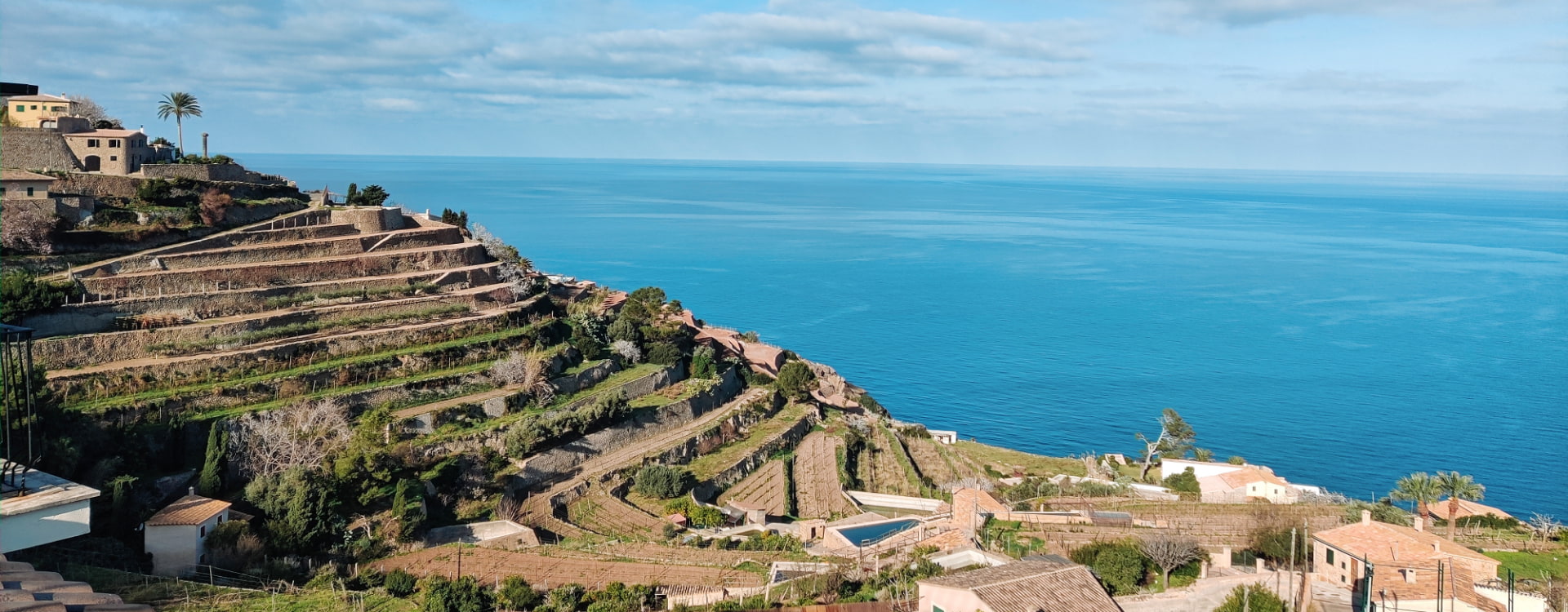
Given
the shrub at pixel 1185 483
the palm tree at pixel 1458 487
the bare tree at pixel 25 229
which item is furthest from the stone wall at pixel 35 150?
the palm tree at pixel 1458 487

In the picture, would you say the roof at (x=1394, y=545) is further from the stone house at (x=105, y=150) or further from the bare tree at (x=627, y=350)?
the stone house at (x=105, y=150)

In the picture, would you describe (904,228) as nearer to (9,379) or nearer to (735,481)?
(735,481)

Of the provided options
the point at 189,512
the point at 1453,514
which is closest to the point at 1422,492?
the point at 1453,514

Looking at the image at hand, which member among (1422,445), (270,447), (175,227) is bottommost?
(1422,445)

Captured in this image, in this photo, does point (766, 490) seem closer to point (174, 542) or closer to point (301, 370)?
→ point (301, 370)

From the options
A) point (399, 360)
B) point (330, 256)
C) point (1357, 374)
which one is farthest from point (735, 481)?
point (1357, 374)

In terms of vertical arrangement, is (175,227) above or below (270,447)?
above
